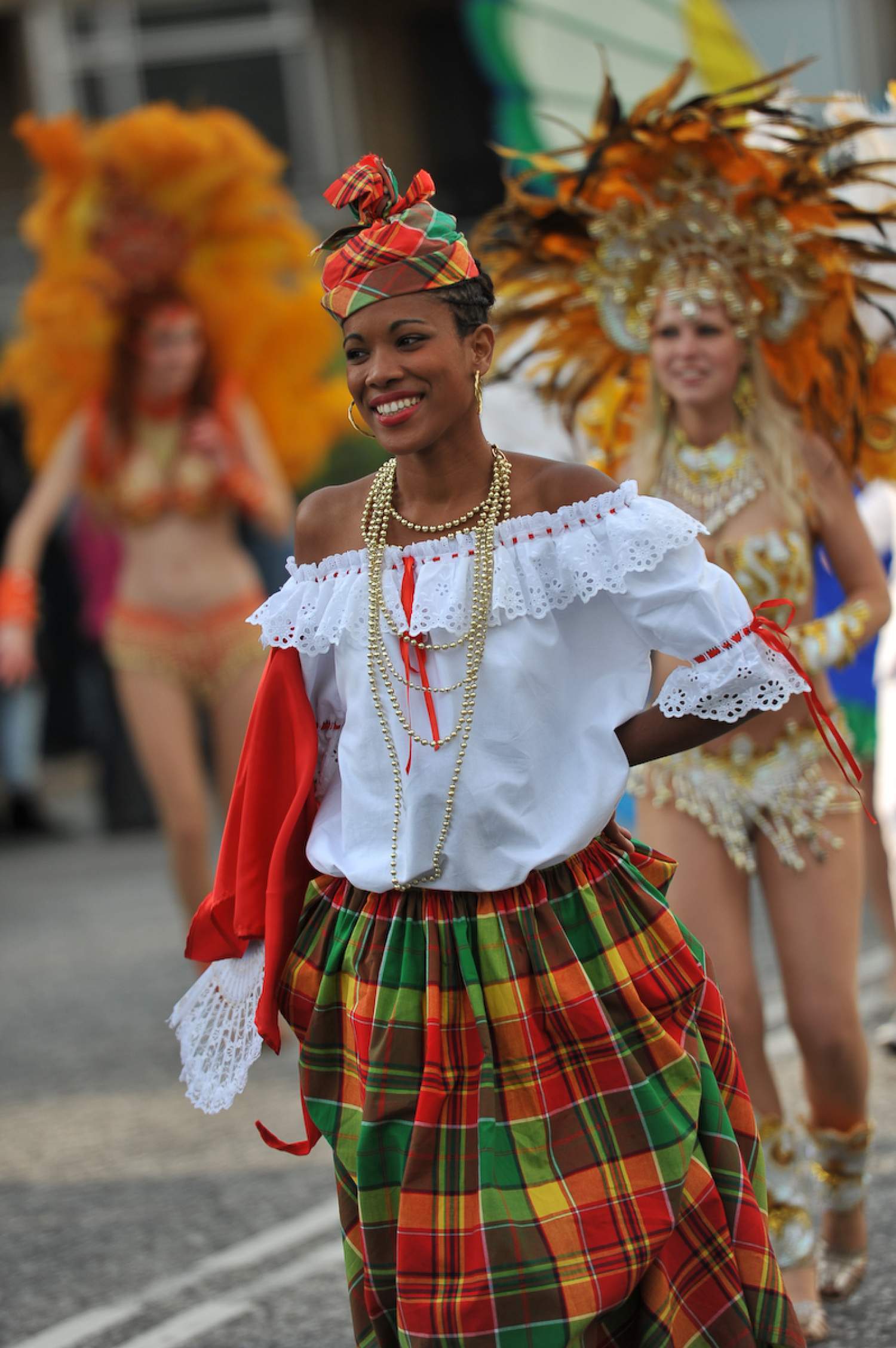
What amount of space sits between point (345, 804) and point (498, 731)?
1.00 ft

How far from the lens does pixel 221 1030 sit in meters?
3.16

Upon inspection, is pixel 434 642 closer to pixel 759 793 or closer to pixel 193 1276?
pixel 759 793

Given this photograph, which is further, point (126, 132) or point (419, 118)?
point (419, 118)

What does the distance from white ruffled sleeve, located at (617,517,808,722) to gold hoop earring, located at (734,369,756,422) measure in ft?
4.46

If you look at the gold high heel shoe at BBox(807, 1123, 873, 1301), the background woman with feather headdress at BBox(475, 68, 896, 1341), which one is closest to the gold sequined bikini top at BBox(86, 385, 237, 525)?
the background woman with feather headdress at BBox(475, 68, 896, 1341)

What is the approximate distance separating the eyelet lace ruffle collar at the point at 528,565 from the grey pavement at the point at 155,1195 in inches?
68.3

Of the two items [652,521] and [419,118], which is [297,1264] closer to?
[652,521]

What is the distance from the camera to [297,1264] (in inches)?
170

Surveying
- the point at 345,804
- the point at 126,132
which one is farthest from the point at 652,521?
the point at 126,132

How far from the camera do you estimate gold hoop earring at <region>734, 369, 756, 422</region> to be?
423 cm

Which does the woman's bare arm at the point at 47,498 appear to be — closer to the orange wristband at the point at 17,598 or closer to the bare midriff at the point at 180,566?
the orange wristband at the point at 17,598

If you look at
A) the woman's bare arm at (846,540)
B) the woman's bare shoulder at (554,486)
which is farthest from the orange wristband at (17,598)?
the woman's bare shoulder at (554,486)

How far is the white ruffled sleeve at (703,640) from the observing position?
2891 mm

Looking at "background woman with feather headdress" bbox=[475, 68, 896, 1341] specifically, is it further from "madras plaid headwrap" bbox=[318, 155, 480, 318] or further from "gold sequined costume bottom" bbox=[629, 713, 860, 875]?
"madras plaid headwrap" bbox=[318, 155, 480, 318]
